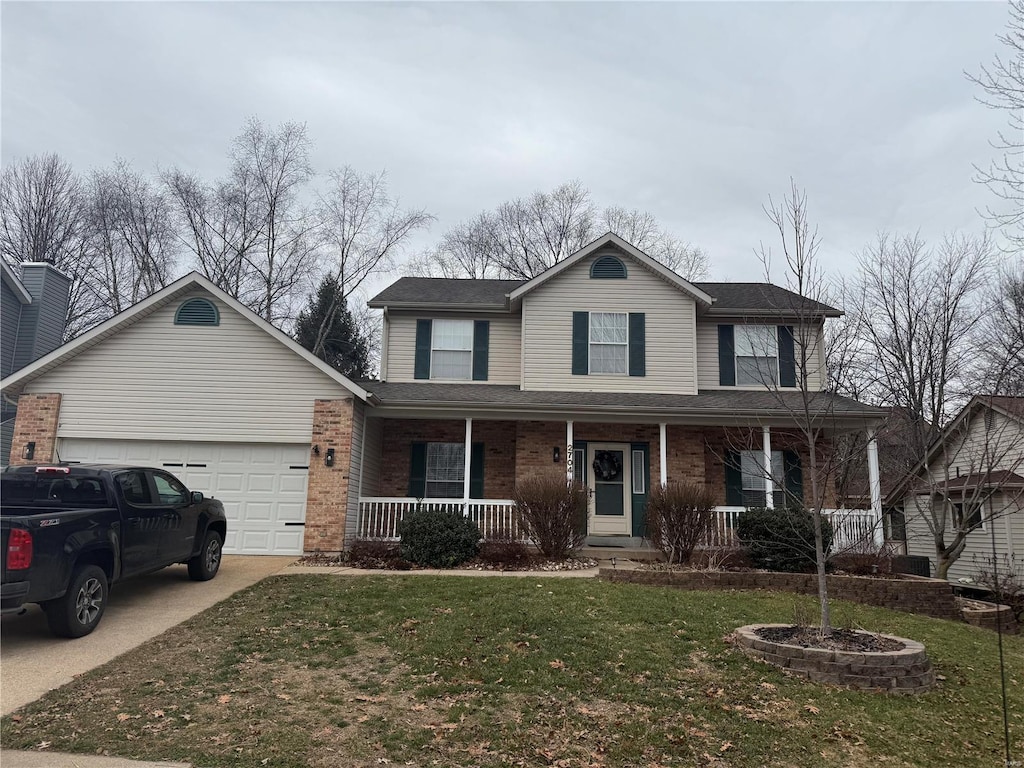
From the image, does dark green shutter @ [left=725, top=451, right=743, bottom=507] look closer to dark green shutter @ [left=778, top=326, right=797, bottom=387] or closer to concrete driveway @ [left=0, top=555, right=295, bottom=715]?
dark green shutter @ [left=778, top=326, right=797, bottom=387]

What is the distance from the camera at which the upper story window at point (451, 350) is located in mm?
15992

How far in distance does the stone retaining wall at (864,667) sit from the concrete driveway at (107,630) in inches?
264

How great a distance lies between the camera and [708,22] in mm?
10203

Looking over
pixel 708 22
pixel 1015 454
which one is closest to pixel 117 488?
pixel 708 22

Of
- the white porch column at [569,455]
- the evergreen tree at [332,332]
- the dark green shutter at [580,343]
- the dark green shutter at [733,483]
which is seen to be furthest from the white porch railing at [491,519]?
the evergreen tree at [332,332]

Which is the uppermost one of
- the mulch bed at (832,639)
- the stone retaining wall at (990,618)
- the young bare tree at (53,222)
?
the young bare tree at (53,222)

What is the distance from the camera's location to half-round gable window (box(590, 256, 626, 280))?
15.6 meters

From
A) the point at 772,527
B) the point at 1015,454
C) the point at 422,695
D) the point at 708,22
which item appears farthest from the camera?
the point at 1015,454

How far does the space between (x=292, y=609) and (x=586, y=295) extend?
998cm

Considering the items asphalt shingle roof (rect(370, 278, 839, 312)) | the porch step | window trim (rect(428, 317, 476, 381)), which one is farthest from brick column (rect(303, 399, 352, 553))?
the porch step

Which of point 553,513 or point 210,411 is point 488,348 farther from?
point 210,411

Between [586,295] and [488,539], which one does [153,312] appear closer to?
[488,539]

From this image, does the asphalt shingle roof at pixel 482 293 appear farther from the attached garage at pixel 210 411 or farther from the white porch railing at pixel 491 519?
the white porch railing at pixel 491 519

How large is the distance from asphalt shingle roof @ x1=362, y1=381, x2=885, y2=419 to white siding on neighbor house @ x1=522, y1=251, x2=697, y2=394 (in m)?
0.38
